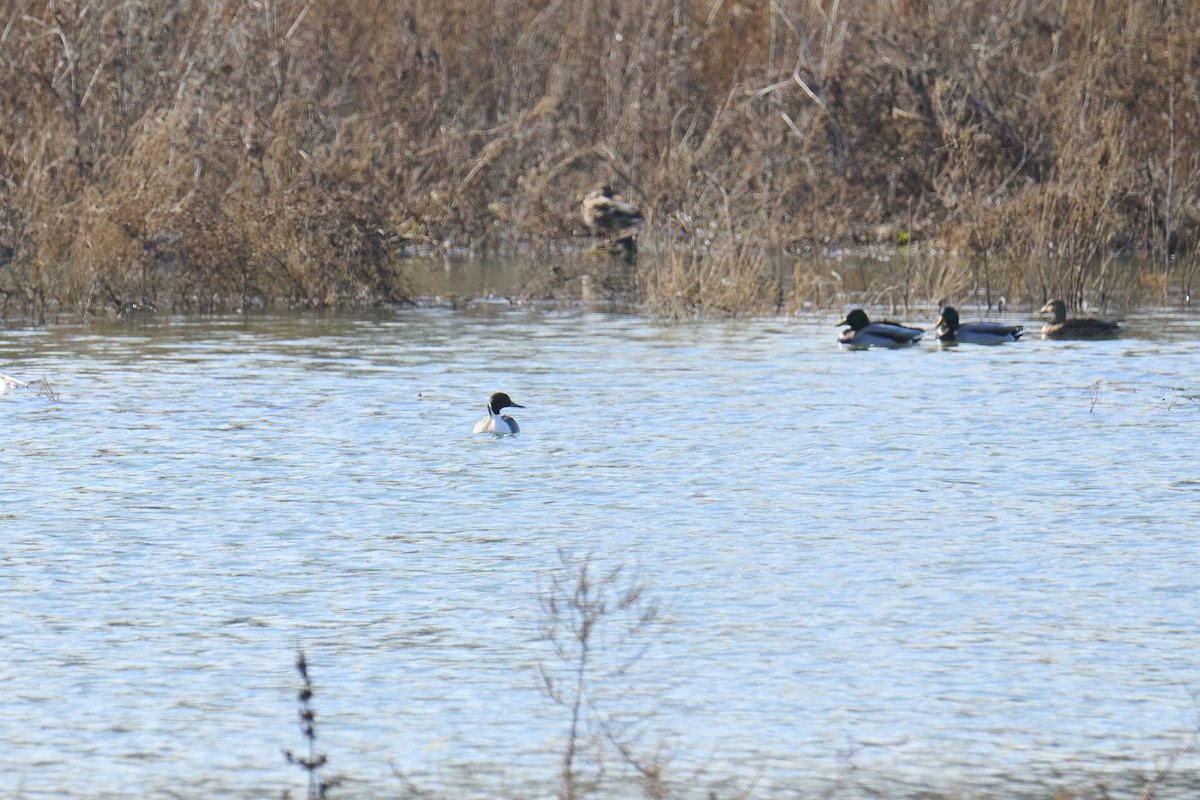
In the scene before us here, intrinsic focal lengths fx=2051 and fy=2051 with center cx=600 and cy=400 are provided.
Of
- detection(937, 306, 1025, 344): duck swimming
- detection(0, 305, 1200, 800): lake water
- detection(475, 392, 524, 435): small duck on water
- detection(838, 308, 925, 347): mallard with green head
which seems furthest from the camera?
detection(937, 306, 1025, 344): duck swimming

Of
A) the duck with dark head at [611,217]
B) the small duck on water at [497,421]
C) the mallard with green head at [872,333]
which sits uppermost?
the duck with dark head at [611,217]

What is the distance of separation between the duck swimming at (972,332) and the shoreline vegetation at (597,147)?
10.0ft

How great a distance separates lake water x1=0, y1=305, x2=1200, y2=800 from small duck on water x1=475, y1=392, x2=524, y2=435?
0.77 ft

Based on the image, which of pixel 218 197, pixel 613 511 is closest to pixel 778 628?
pixel 613 511

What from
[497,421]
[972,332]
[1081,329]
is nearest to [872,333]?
[972,332]

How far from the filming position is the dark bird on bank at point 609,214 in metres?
32.3

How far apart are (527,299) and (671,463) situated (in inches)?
494

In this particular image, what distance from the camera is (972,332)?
19672mm

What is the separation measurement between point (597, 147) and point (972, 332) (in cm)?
1365

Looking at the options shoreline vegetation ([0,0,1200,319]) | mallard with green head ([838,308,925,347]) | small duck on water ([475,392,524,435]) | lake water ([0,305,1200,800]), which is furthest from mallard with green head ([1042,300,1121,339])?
small duck on water ([475,392,524,435])

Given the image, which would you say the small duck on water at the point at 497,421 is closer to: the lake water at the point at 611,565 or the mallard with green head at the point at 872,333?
the lake water at the point at 611,565

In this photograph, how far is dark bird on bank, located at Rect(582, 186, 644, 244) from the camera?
32.3 meters

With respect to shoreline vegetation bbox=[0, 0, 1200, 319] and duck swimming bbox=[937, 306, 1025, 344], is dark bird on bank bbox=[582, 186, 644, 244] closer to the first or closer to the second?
shoreline vegetation bbox=[0, 0, 1200, 319]

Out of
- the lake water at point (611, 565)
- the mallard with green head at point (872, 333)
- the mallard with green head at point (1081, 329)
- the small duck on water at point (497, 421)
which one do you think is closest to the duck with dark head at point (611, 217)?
the mallard with green head at point (872, 333)
